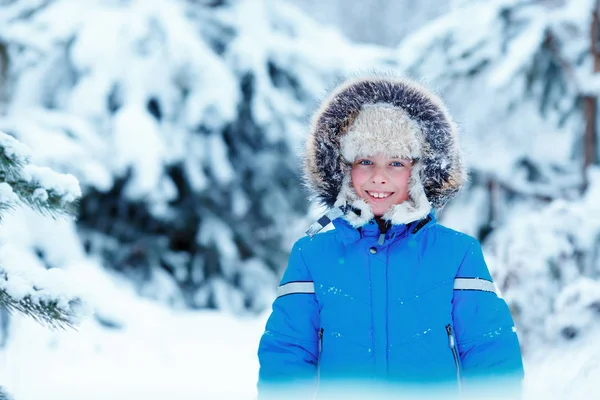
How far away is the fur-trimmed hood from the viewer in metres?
2.32

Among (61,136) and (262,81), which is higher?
(262,81)

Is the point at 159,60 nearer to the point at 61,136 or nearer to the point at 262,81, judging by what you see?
the point at 262,81

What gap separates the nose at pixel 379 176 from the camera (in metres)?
2.27

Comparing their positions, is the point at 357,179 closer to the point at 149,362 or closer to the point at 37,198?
the point at 37,198

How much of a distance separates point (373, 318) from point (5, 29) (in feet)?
11.8

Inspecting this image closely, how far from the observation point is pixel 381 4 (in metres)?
20.3

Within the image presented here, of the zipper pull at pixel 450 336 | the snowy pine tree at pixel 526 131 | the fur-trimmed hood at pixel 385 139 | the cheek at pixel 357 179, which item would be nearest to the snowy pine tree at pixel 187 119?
the snowy pine tree at pixel 526 131

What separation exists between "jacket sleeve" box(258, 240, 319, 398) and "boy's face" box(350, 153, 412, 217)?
31cm

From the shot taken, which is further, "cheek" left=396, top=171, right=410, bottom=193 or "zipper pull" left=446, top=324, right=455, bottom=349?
"cheek" left=396, top=171, right=410, bottom=193

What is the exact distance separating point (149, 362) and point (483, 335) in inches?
130

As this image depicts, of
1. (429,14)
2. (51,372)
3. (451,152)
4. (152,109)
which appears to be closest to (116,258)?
(152,109)

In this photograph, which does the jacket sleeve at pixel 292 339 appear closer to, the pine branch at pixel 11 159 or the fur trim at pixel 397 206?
the fur trim at pixel 397 206

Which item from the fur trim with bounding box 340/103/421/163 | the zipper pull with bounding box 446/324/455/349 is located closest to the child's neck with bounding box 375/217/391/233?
the fur trim with bounding box 340/103/421/163

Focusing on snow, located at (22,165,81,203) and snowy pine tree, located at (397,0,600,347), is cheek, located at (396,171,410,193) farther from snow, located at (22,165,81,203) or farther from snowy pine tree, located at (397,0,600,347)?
snowy pine tree, located at (397,0,600,347)
